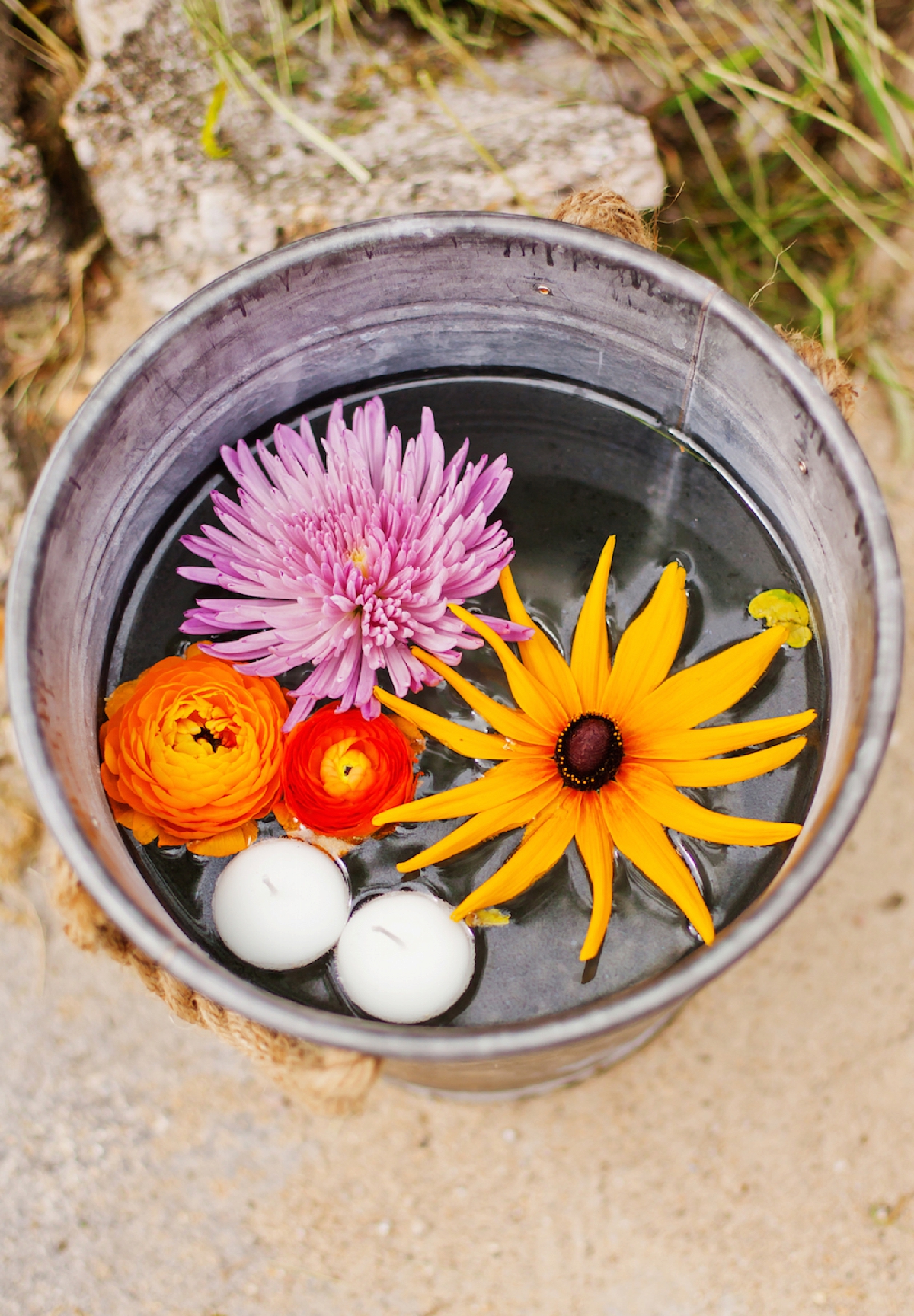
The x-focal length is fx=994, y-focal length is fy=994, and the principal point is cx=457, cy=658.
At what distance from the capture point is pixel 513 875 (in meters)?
0.71

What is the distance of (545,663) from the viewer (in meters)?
0.74

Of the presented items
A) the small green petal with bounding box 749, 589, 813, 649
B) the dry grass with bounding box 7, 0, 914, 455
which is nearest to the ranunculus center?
the small green petal with bounding box 749, 589, 813, 649

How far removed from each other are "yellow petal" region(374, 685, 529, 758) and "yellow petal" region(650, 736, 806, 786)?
119mm

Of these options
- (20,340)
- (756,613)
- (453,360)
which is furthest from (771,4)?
(20,340)

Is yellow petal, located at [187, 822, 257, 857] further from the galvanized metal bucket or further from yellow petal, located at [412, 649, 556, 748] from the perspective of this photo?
yellow petal, located at [412, 649, 556, 748]

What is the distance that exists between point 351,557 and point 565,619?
0.20 metres

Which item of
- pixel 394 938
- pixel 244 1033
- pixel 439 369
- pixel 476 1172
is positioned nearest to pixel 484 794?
pixel 394 938

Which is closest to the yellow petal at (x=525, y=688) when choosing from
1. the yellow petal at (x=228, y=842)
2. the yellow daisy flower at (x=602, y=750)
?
the yellow daisy flower at (x=602, y=750)

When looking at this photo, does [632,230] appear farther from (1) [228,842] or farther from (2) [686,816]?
(1) [228,842]

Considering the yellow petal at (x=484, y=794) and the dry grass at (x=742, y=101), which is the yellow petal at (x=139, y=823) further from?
the dry grass at (x=742, y=101)

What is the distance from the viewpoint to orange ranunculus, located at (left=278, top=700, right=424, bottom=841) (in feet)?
2.31

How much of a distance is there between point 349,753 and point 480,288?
1.19 ft

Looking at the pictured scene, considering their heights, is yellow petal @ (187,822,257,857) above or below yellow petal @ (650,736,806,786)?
below

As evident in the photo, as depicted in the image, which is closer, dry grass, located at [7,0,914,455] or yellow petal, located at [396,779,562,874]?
yellow petal, located at [396,779,562,874]
